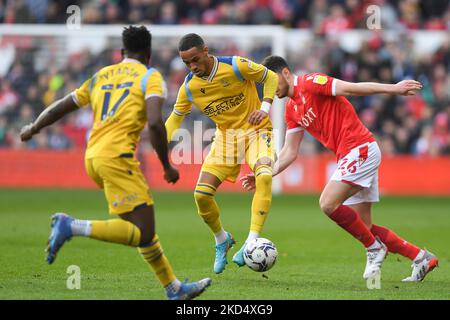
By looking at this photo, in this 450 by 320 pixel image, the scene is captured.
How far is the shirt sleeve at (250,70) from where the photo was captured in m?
9.64

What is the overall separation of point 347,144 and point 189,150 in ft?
41.0

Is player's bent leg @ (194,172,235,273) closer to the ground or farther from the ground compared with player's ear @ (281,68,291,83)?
closer to the ground

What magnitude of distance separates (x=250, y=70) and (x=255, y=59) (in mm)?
Result: 13238

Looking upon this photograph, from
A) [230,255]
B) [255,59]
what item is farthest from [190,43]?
[255,59]

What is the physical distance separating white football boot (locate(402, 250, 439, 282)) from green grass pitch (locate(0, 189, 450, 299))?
153 mm

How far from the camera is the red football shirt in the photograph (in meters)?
9.30

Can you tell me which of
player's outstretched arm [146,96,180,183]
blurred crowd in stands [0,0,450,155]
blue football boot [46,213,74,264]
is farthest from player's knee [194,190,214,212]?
blurred crowd in stands [0,0,450,155]

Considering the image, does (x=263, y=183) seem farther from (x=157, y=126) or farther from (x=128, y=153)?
(x=157, y=126)

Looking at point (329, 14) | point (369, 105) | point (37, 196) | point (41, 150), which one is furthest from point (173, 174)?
point (329, 14)

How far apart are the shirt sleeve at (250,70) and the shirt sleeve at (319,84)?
1.63 ft

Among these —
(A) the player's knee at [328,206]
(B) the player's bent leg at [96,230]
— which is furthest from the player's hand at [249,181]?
(B) the player's bent leg at [96,230]

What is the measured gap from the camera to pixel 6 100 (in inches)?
899

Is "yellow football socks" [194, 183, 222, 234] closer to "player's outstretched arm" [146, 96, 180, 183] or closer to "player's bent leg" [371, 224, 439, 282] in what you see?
"player's bent leg" [371, 224, 439, 282]

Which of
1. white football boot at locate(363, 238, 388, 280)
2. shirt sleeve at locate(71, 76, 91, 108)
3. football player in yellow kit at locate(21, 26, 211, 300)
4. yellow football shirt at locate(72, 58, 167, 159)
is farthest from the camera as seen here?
white football boot at locate(363, 238, 388, 280)
